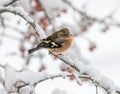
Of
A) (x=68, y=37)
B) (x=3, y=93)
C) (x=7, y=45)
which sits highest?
(x=7, y=45)

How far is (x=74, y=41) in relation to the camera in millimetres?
4652

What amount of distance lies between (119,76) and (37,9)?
7.08 meters

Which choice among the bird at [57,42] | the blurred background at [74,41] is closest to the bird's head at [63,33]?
the bird at [57,42]

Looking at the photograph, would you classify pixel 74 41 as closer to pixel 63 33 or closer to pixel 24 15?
pixel 63 33

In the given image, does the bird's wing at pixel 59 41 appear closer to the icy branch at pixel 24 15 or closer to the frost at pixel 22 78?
the icy branch at pixel 24 15

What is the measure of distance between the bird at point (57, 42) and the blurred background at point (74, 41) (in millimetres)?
112

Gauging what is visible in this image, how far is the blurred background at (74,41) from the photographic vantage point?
4012 mm

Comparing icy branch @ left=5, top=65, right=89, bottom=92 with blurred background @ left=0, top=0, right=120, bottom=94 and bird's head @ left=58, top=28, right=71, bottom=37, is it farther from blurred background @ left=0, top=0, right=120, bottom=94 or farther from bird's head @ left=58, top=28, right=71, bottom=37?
bird's head @ left=58, top=28, right=71, bottom=37

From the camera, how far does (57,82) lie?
351 inches

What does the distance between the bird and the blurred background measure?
112 mm

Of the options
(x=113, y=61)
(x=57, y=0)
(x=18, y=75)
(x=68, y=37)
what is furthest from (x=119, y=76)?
(x=18, y=75)

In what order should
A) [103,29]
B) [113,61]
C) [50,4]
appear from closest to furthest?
1. [50,4]
2. [103,29]
3. [113,61]

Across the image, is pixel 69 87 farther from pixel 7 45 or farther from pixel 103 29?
pixel 103 29

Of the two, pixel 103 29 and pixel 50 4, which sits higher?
pixel 103 29
